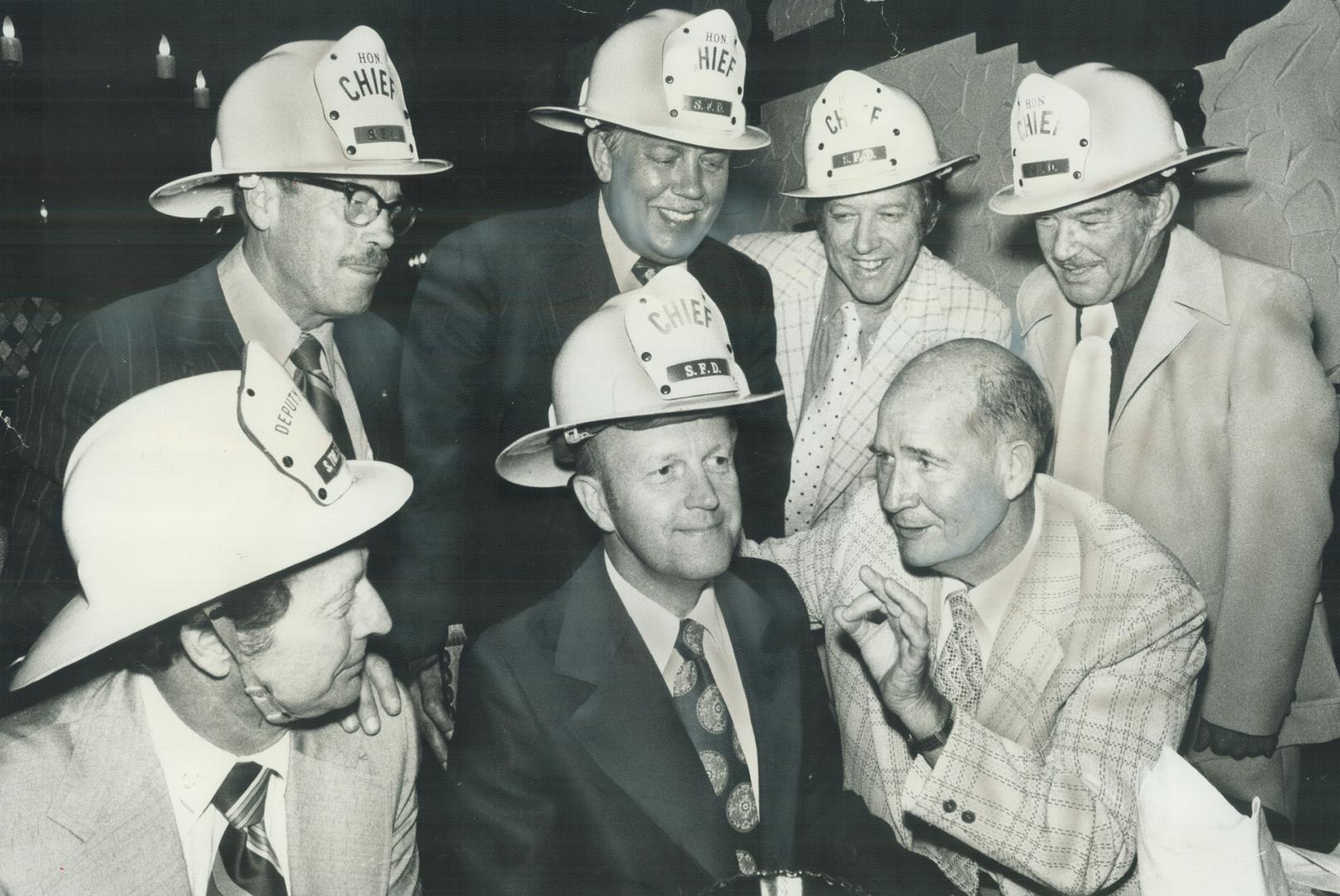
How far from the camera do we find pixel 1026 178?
A: 8.98 ft

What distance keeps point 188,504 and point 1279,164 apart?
2.34m

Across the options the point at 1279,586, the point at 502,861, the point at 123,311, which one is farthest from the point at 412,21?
the point at 1279,586

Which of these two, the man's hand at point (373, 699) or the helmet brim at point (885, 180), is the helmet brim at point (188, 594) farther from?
the helmet brim at point (885, 180)

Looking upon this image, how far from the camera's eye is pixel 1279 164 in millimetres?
2711

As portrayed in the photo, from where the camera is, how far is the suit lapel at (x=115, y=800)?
2.25m

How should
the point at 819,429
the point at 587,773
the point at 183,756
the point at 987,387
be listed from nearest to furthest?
1. the point at 183,756
2. the point at 587,773
3. the point at 987,387
4. the point at 819,429

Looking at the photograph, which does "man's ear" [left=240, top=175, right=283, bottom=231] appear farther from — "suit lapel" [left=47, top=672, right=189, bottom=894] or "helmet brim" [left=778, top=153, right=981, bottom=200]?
"helmet brim" [left=778, top=153, right=981, bottom=200]

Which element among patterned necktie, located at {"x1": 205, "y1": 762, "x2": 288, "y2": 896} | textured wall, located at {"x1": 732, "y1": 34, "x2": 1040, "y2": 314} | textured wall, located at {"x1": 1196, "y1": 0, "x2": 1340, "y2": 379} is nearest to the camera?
patterned necktie, located at {"x1": 205, "y1": 762, "x2": 288, "y2": 896}

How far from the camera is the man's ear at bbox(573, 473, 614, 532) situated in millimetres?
2615

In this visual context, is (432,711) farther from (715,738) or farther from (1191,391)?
(1191,391)

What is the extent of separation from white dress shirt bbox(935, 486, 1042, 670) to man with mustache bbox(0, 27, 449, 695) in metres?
1.19

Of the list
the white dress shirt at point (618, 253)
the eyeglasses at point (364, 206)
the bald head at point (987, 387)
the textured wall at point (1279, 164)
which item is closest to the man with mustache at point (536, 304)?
the white dress shirt at point (618, 253)

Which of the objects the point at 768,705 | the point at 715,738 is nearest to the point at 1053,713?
the point at 768,705

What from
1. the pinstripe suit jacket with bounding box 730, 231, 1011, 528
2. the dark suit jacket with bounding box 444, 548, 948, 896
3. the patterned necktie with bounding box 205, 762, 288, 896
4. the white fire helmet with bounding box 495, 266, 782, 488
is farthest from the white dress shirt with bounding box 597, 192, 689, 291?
the patterned necktie with bounding box 205, 762, 288, 896
